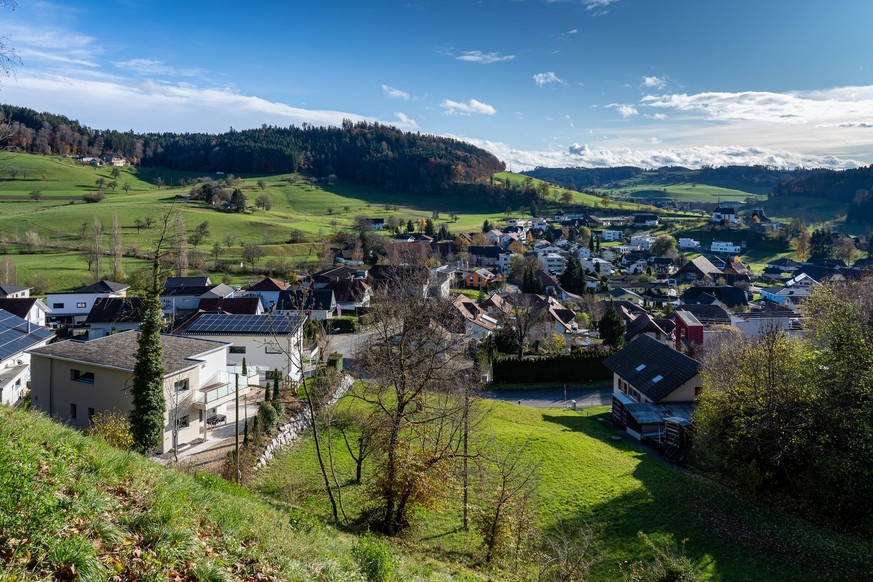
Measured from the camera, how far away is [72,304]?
53.0 meters

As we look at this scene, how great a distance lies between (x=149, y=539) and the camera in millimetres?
6039

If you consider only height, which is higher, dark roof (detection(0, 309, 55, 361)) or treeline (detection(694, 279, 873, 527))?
treeline (detection(694, 279, 873, 527))

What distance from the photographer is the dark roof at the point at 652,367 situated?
2708cm

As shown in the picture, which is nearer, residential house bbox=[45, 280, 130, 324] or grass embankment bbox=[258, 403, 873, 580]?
grass embankment bbox=[258, 403, 873, 580]

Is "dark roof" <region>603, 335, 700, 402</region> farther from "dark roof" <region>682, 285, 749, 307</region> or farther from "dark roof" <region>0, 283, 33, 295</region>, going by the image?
"dark roof" <region>0, 283, 33, 295</region>

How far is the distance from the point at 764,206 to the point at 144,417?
19621cm

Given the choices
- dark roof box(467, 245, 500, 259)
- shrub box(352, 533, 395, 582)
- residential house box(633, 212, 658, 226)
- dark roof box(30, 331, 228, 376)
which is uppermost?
residential house box(633, 212, 658, 226)

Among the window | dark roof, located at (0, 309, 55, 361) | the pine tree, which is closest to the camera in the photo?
the window

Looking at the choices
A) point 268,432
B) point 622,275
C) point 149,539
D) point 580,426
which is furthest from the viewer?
point 622,275

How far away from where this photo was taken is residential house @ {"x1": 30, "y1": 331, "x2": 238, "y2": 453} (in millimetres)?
19500

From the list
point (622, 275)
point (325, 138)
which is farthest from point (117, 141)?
point (622, 275)

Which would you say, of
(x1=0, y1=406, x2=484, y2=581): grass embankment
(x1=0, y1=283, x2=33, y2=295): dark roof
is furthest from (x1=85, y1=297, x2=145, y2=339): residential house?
(x1=0, y1=406, x2=484, y2=581): grass embankment

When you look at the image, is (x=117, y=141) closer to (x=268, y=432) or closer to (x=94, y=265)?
(x=94, y=265)

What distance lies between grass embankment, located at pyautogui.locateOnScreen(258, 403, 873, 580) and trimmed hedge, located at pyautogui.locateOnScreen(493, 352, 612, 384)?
16904mm
